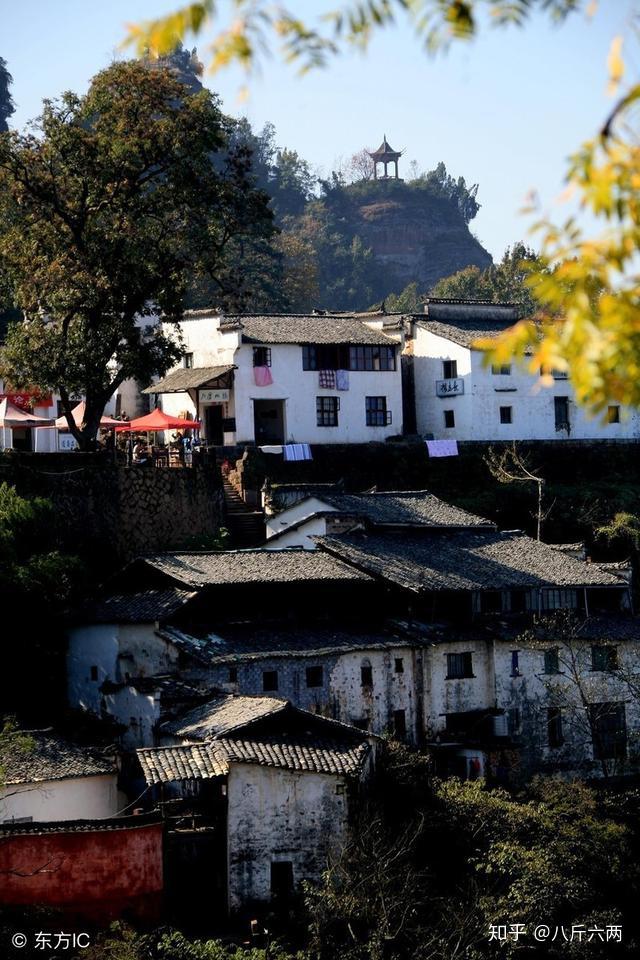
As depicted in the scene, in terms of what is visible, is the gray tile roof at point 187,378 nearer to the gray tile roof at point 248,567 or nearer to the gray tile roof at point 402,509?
the gray tile roof at point 402,509

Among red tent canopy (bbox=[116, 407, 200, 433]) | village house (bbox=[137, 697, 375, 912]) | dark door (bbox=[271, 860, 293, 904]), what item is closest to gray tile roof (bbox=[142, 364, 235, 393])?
red tent canopy (bbox=[116, 407, 200, 433])

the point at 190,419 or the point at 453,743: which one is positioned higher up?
the point at 190,419

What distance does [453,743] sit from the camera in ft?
106

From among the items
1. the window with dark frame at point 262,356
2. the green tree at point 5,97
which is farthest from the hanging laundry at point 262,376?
the green tree at point 5,97

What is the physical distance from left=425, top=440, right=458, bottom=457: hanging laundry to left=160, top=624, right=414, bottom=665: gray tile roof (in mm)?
14261

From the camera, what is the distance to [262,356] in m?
A: 47.1

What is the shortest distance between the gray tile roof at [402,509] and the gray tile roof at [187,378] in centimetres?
982

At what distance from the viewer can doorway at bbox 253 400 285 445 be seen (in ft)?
154

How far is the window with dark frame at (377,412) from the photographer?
158 ft

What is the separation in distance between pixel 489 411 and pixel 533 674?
16.9m

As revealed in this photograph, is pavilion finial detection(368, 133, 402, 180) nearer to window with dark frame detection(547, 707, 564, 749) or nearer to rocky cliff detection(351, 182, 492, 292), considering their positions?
rocky cliff detection(351, 182, 492, 292)

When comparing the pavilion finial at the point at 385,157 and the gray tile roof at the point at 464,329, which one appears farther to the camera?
the pavilion finial at the point at 385,157

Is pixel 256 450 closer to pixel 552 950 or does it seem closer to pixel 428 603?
pixel 428 603

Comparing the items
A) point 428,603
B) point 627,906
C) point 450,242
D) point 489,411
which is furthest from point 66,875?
point 450,242
